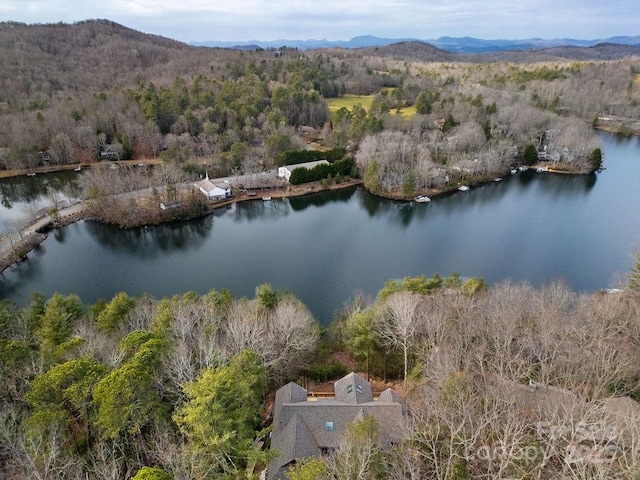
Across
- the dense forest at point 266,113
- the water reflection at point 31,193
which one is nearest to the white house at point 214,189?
the dense forest at point 266,113

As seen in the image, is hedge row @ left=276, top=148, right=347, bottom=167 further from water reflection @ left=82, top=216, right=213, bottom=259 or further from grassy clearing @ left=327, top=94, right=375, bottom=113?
grassy clearing @ left=327, top=94, right=375, bottom=113

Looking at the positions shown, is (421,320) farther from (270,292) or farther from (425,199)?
(425,199)

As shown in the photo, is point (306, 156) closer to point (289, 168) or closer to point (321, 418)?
point (289, 168)

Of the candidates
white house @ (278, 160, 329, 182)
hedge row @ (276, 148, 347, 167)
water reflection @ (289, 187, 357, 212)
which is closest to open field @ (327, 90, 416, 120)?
hedge row @ (276, 148, 347, 167)

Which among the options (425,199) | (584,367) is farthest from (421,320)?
(425,199)

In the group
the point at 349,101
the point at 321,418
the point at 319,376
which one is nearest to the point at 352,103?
the point at 349,101

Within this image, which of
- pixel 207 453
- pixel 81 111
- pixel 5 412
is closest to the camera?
pixel 207 453
